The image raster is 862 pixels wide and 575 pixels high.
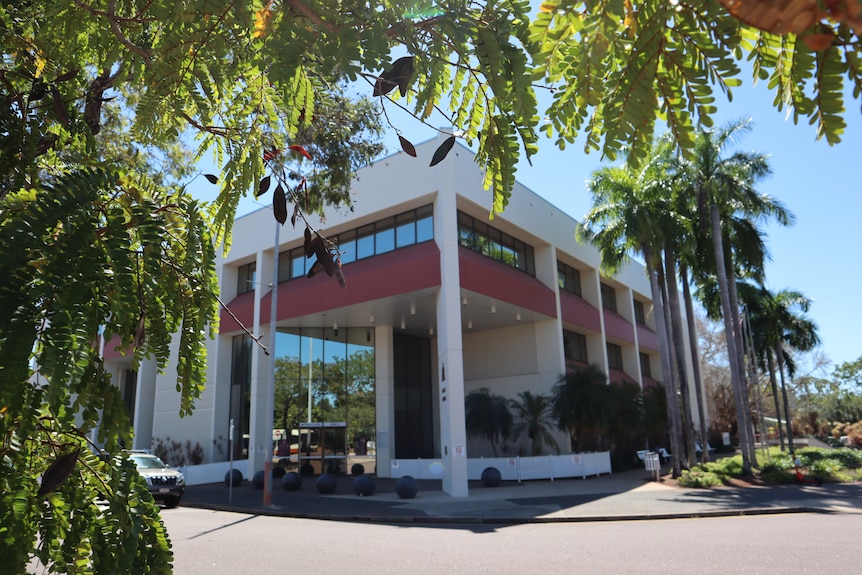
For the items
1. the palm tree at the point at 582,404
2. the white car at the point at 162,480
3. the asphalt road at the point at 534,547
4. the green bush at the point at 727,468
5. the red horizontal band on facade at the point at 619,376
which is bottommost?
the asphalt road at the point at 534,547

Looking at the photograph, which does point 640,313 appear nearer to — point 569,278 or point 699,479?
point 569,278

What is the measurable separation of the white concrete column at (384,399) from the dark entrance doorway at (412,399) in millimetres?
964

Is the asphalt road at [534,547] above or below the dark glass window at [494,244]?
below

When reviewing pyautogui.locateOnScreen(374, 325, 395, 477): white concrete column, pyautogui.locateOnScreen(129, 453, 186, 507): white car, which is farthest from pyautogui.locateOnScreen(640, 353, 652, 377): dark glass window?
pyautogui.locateOnScreen(129, 453, 186, 507): white car

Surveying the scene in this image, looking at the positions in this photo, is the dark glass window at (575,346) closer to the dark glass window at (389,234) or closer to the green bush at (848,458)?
the dark glass window at (389,234)

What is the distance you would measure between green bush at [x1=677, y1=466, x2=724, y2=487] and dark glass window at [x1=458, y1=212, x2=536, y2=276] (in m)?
11.8

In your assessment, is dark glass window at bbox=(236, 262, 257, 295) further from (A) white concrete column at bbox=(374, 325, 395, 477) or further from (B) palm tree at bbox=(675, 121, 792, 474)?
(B) palm tree at bbox=(675, 121, 792, 474)

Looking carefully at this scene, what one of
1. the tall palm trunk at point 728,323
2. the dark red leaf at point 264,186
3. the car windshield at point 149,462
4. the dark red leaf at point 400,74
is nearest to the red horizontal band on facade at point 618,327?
the tall palm trunk at point 728,323

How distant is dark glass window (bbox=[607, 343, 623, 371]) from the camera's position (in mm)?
40125

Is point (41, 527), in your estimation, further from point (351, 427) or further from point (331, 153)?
point (351, 427)

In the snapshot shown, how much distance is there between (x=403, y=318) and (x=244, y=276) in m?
9.84

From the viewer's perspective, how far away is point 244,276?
110 feet

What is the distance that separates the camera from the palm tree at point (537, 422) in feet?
92.5

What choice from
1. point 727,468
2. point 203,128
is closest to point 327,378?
point 727,468
